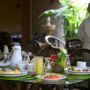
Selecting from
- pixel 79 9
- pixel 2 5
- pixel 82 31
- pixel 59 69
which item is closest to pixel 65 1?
pixel 79 9

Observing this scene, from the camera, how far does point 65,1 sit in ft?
22.4

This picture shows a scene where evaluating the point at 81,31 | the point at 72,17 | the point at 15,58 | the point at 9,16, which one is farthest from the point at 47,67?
the point at 9,16

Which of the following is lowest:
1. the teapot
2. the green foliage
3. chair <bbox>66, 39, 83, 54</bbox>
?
the teapot

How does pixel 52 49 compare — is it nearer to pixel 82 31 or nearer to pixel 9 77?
pixel 82 31

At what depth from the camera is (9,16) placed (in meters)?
12.4

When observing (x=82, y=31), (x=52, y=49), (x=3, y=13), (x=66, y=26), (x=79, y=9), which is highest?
(x=3, y=13)

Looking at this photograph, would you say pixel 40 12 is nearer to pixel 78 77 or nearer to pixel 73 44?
pixel 73 44

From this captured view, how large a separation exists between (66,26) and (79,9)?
0.62 m

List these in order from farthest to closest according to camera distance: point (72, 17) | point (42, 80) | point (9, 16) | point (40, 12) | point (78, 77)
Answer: point (9, 16) → point (40, 12) → point (72, 17) → point (78, 77) → point (42, 80)

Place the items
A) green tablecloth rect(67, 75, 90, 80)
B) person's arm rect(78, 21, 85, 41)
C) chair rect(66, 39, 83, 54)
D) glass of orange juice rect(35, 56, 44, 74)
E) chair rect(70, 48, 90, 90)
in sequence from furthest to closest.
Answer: chair rect(66, 39, 83, 54), person's arm rect(78, 21, 85, 41), chair rect(70, 48, 90, 90), glass of orange juice rect(35, 56, 44, 74), green tablecloth rect(67, 75, 90, 80)

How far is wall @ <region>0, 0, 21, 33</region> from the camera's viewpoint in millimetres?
12195

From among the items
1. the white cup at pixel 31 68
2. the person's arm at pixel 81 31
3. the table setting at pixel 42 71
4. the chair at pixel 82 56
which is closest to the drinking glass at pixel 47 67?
the table setting at pixel 42 71

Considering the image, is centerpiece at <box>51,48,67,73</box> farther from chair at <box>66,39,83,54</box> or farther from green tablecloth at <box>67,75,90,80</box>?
chair at <box>66,39,83,54</box>

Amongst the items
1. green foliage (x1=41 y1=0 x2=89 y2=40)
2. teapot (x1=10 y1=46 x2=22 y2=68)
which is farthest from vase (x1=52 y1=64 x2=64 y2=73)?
green foliage (x1=41 y1=0 x2=89 y2=40)
